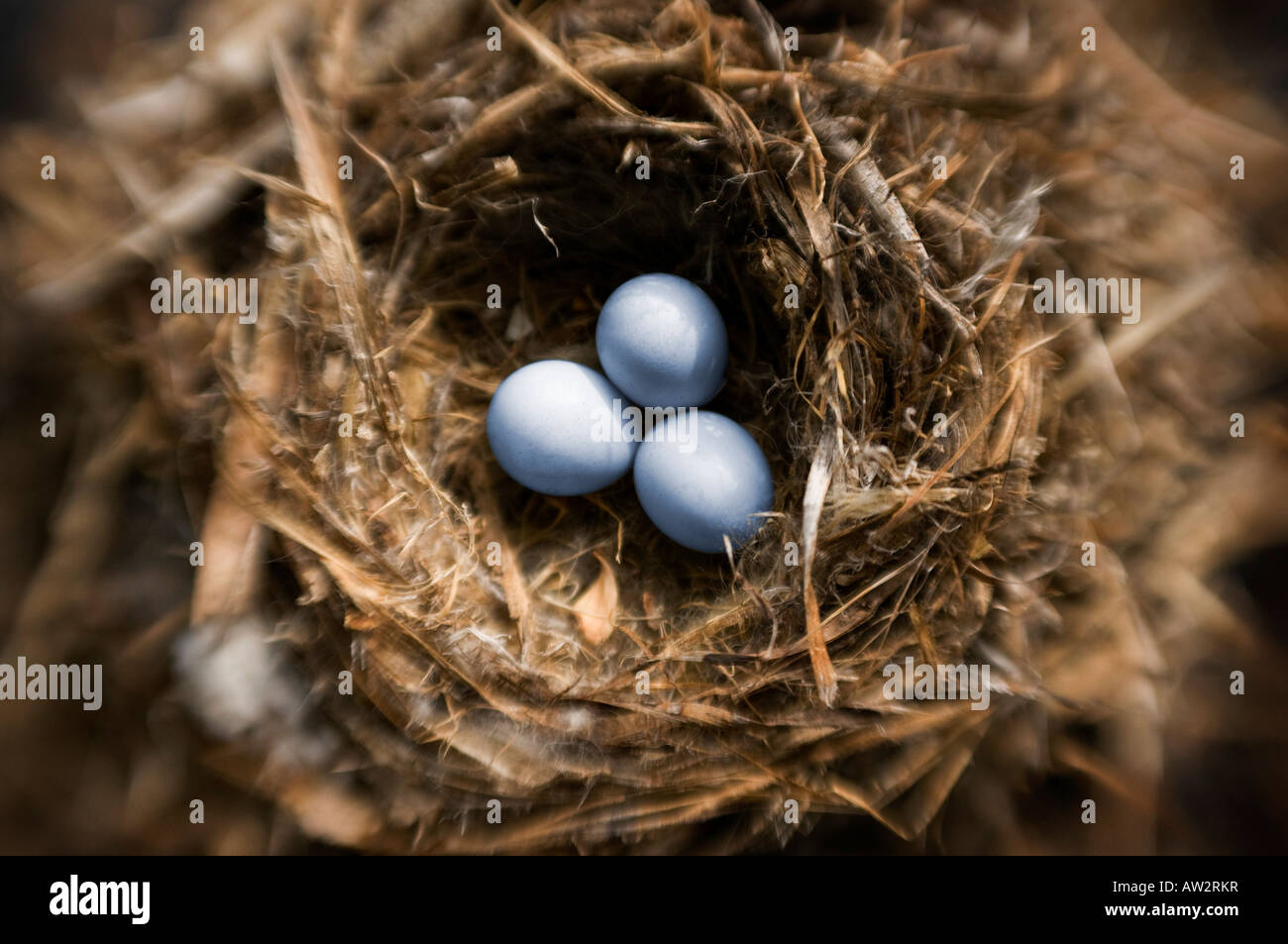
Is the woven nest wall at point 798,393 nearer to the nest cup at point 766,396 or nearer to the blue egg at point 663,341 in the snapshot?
the nest cup at point 766,396

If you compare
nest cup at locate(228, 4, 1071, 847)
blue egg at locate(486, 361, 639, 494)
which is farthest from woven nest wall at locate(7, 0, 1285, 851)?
blue egg at locate(486, 361, 639, 494)

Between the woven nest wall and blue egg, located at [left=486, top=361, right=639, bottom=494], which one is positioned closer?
the woven nest wall

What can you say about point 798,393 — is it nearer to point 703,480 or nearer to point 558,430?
point 703,480

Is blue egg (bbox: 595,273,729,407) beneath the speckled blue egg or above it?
above

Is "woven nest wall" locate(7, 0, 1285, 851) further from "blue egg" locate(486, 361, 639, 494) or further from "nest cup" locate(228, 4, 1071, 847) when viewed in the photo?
"blue egg" locate(486, 361, 639, 494)

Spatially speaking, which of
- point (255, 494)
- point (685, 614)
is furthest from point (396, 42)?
point (685, 614)
